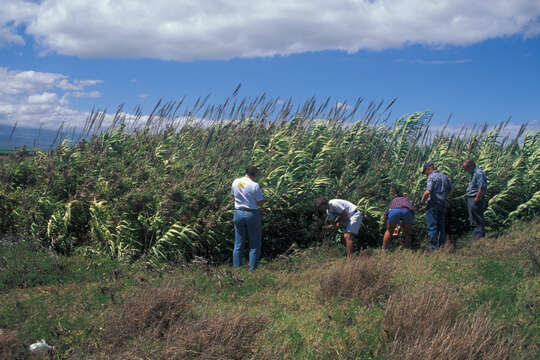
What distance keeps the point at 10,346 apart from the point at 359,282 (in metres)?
3.75

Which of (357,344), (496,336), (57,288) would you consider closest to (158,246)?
(57,288)

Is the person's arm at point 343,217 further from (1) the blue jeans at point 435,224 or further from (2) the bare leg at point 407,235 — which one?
(1) the blue jeans at point 435,224

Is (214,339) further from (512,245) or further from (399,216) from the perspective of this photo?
(512,245)

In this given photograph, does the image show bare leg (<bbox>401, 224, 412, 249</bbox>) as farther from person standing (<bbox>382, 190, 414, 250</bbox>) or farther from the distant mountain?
the distant mountain

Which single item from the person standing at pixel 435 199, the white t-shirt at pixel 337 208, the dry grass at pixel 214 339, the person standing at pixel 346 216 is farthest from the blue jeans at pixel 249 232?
the person standing at pixel 435 199

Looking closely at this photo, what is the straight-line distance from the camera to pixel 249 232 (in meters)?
6.84

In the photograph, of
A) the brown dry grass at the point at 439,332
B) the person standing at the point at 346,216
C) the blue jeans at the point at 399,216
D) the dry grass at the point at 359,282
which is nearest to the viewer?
the brown dry grass at the point at 439,332

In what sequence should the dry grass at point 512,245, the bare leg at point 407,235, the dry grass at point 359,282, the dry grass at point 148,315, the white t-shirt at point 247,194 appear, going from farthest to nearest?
the bare leg at point 407,235 → the dry grass at point 512,245 → the white t-shirt at point 247,194 → the dry grass at point 359,282 → the dry grass at point 148,315

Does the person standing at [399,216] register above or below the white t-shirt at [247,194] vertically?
below

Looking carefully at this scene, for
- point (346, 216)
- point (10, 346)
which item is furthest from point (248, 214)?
point (10, 346)

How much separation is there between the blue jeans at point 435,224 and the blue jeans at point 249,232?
3380 millimetres

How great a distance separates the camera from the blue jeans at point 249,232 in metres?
6.77

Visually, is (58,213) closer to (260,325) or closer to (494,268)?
(260,325)

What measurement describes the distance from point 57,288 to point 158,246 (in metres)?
1.65
